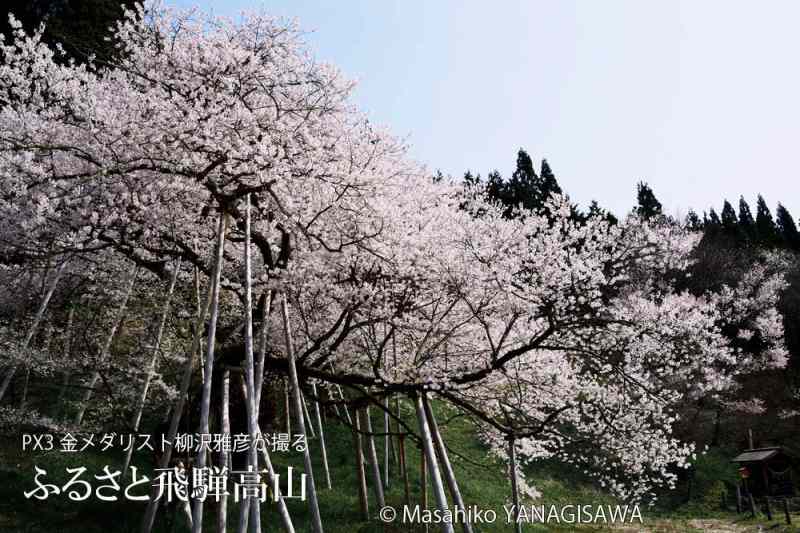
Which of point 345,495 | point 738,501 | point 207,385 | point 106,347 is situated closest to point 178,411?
point 207,385

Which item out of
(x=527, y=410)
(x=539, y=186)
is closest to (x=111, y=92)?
(x=527, y=410)

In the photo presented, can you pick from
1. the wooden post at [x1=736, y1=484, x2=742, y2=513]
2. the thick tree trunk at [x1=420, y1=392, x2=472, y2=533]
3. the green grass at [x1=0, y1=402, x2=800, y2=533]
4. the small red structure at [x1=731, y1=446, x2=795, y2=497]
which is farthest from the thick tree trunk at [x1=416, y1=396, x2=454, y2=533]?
the wooden post at [x1=736, y1=484, x2=742, y2=513]

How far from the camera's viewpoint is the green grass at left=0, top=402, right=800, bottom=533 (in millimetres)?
8477

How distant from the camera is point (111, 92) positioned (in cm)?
1110

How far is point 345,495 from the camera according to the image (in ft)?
38.6

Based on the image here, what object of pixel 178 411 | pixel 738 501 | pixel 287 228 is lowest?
pixel 738 501

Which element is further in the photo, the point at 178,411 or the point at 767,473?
the point at 767,473

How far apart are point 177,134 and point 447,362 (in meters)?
6.34

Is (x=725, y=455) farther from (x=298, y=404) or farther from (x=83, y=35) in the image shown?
(x=83, y=35)

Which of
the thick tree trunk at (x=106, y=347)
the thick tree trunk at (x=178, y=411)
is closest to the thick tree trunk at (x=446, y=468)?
the thick tree trunk at (x=178, y=411)

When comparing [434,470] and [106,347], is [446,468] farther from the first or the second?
[106,347]

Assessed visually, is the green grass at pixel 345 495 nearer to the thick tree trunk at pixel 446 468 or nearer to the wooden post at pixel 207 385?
the thick tree trunk at pixel 446 468

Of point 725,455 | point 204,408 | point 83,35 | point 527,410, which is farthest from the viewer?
point 725,455

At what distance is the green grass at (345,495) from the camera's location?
8477 millimetres
